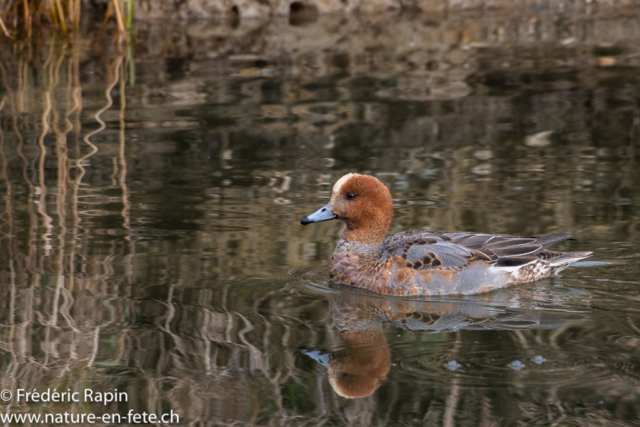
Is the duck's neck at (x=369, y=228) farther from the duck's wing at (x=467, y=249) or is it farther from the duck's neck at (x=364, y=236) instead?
the duck's wing at (x=467, y=249)

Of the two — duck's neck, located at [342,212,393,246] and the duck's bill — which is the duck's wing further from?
the duck's bill

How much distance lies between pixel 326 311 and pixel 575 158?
3.88 m

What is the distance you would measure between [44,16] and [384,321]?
1282cm

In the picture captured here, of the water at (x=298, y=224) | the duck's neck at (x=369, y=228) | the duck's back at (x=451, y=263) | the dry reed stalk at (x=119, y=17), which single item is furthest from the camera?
the dry reed stalk at (x=119, y=17)

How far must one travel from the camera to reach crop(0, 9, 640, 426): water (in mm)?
4797

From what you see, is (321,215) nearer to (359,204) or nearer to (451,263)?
(359,204)

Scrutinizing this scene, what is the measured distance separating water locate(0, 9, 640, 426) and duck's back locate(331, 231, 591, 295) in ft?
0.34

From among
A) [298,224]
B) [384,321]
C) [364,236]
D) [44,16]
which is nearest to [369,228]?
[364,236]

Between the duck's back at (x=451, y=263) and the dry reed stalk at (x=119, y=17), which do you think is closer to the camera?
the duck's back at (x=451, y=263)

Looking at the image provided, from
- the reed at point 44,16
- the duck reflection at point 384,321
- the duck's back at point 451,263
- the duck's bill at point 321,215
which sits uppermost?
the reed at point 44,16

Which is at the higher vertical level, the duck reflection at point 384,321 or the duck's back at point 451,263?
the duck's back at point 451,263

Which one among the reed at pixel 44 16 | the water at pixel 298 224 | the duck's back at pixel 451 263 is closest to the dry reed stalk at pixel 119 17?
the reed at pixel 44 16

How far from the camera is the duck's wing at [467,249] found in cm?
633

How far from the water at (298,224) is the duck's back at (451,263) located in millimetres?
103
